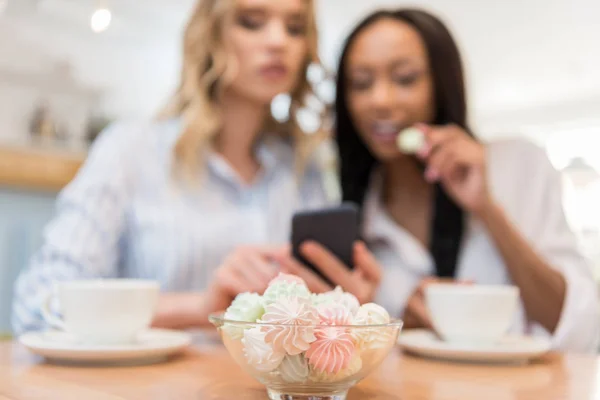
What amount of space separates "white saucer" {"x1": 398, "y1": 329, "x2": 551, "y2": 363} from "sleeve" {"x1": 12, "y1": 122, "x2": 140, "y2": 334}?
588 millimetres

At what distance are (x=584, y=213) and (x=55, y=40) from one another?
3.54 m

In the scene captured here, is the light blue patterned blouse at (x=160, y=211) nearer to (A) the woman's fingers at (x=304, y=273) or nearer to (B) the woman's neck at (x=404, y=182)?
(B) the woman's neck at (x=404, y=182)

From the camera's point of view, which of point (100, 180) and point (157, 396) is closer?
point (157, 396)

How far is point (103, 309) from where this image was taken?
0.69 m

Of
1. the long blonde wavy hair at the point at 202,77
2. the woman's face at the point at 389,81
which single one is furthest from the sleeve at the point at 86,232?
the woman's face at the point at 389,81

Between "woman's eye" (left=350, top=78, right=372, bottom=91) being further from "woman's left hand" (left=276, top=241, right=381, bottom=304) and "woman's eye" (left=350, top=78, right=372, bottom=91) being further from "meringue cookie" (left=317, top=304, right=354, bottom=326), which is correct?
"meringue cookie" (left=317, top=304, right=354, bottom=326)

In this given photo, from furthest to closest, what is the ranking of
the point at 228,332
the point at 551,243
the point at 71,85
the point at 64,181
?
the point at 71,85 < the point at 64,181 < the point at 551,243 < the point at 228,332

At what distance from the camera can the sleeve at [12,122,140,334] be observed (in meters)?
1.04

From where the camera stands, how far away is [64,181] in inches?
74.4

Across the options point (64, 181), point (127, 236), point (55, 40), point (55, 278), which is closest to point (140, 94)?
point (55, 40)

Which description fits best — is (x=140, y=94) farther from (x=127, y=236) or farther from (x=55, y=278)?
(x=55, y=278)

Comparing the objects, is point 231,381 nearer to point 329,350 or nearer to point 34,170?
point 329,350

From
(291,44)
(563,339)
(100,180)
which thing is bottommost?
(563,339)

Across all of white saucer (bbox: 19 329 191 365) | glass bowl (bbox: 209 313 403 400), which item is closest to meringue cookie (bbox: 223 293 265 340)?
glass bowl (bbox: 209 313 403 400)
